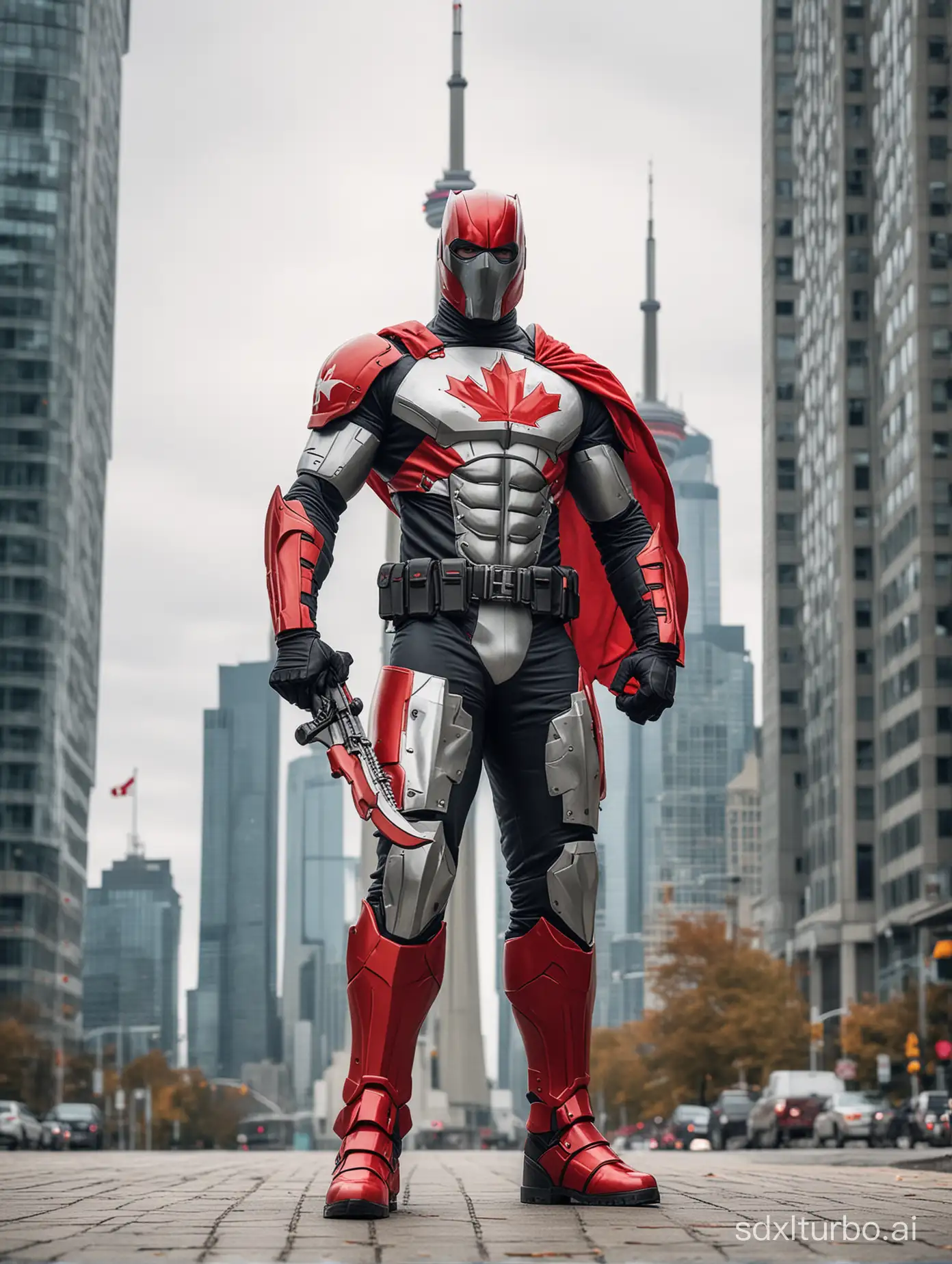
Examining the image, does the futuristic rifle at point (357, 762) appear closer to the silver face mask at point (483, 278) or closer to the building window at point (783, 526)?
the silver face mask at point (483, 278)

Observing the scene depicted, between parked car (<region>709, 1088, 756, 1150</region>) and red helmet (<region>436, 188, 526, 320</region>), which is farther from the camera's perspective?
parked car (<region>709, 1088, 756, 1150</region>)

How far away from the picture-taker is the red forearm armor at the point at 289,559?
8.20 m

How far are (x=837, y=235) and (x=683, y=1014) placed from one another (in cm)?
4967

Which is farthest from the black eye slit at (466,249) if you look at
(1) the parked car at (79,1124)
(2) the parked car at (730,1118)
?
(1) the parked car at (79,1124)

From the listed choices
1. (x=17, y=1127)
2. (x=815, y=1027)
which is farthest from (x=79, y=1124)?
(x=815, y=1027)

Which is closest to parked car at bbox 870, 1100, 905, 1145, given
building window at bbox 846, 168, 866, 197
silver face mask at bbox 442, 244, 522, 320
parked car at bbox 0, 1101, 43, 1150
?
parked car at bbox 0, 1101, 43, 1150

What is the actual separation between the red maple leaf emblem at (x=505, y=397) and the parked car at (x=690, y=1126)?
45806 millimetres

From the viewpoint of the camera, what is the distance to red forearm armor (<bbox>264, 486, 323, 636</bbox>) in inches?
323

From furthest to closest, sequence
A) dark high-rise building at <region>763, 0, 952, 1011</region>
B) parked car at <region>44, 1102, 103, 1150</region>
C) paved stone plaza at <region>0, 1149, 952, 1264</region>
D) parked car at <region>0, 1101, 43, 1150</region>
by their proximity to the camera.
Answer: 1. dark high-rise building at <region>763, 0, 952, 1011</region>
2. parked car at <region>44, 1102, 103, 1150</region>
3. parked car at <region>0, 1101, 43, 1150</region>
4. paved stone plaza at <region>0, 1149, 952, 1264</region>

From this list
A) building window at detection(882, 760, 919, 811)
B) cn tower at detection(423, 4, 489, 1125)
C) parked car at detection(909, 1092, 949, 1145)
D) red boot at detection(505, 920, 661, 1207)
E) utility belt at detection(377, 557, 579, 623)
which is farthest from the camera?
cn tower at detection(423, 4, 489, 1125)

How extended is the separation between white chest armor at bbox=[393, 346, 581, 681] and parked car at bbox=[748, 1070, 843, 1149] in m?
34.0

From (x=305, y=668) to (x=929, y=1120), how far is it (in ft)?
94.5

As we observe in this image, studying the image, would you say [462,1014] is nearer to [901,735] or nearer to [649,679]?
[901,735]

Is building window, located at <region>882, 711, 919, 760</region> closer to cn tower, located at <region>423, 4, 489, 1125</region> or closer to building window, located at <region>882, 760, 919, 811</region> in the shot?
building window, located at <region>882, 760, 919, 811</region>
